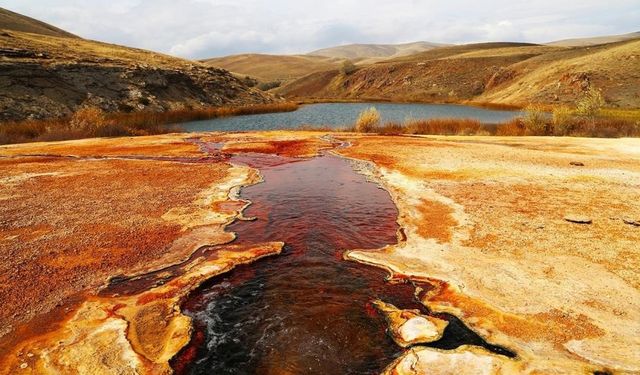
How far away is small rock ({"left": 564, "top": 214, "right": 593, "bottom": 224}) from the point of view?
1108 centimetres

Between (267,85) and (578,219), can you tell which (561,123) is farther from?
(267,85)

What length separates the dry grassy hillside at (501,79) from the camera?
2694 inches

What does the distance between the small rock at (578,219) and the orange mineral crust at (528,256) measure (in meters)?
0.02

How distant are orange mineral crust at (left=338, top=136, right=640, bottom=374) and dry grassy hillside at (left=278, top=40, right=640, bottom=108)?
55454mm

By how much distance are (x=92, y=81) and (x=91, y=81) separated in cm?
14

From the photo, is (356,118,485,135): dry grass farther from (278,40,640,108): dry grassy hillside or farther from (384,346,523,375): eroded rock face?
(278,40,640,108): dry grassy hillside

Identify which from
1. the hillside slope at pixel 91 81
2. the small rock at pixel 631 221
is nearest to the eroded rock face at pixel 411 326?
the small rock at pixel 631 221

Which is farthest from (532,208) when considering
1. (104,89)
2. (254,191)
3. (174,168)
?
(104,89)

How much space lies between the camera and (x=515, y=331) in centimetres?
660

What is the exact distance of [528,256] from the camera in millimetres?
9242

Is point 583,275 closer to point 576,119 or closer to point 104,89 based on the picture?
point 576,119

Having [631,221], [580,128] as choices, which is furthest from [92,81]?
[631,221]

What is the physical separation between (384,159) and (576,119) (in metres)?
21.3

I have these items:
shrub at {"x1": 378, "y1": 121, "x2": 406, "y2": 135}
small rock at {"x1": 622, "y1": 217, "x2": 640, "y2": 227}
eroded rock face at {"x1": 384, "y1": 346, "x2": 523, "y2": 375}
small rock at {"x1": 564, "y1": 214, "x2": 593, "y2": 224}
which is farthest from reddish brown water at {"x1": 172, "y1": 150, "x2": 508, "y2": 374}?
shrub at {"x1": 378, "y1": 121, "x2": 406, "y2": 135}
